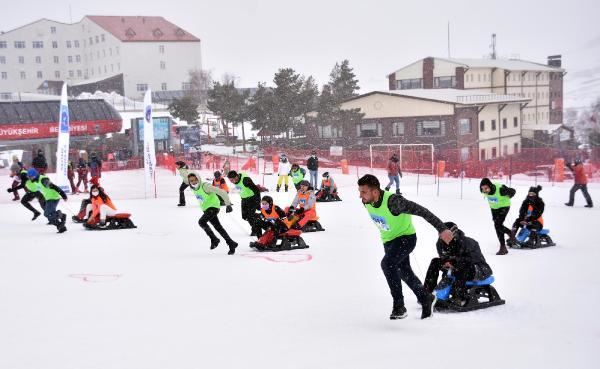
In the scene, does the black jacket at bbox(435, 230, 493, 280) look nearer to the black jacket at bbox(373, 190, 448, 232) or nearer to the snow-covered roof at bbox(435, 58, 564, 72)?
the black jacket at bbox(373, 190, 448, 232)

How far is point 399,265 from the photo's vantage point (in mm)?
6129

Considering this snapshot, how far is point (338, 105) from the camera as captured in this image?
46906 mm

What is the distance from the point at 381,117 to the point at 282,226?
34521mm

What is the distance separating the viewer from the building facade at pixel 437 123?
4138 cm

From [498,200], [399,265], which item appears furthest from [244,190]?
[399,265]

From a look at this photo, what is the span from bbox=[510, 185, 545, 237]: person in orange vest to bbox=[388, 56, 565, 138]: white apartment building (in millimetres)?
Answer: 42321

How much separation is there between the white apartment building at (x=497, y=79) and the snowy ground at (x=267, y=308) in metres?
41.4

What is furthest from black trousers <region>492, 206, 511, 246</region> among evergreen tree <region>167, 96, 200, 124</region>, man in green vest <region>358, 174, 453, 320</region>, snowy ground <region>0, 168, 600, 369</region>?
evergreen tree <region>167, 96, 200, 124</region>

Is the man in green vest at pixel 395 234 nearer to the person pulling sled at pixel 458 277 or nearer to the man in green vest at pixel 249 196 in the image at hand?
the person pulling sled at pixel 458 277

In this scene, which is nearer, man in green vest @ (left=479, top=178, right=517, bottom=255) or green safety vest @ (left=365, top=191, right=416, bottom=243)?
green safety vest @ (left=365, top=191, right=416, bottom=243)

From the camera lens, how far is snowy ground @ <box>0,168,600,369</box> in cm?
529

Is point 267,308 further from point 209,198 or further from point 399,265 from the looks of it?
point 209,198

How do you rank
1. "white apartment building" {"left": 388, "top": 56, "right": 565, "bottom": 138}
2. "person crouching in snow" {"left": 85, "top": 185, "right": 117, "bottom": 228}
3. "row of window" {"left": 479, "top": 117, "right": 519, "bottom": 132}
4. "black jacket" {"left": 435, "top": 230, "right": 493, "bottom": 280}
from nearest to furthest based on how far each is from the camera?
"black jacket" {"left": 435, "top": 230, "right": 493, "bottom": 280} → "person crouching in snow" {"left": 85, "top": 185, "right": 117, "bottom": 228} → "row of window" {"left": 479, "top": 117, "right": 519, "bottom": 132} → "white apartment building" {"left": 388, "top": 56, "right": 565, "bottom": 138}

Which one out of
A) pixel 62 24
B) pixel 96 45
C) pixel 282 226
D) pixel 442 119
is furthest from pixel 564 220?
pixel 62 24
